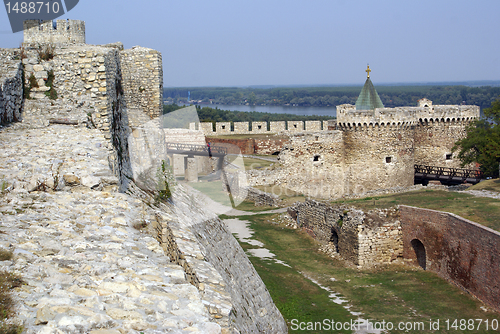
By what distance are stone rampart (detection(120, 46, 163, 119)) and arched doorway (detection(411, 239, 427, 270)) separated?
833cm

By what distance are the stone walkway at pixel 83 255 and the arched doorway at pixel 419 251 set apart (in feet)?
33.9

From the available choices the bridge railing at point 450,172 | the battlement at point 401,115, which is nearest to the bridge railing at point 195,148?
the battlement at point 401,115

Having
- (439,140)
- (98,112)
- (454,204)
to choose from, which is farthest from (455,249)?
(439,140)

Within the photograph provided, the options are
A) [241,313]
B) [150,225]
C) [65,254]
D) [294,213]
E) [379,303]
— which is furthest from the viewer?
[294,213]

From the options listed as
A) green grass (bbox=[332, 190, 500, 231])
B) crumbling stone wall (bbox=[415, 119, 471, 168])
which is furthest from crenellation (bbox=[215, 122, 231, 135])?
green grass (bbox=[332, 190, 500, 231])

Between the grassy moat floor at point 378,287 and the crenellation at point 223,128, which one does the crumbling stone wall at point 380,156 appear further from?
the crenellation at point 223,128

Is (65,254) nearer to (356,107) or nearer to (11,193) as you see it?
(11,193)

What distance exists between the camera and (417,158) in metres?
24.2

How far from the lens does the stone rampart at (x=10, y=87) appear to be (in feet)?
19.8

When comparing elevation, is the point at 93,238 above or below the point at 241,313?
above

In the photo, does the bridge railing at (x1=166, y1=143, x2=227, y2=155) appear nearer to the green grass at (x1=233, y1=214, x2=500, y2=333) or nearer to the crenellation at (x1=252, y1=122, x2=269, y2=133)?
the crenellation at (x1=252, y1=122, x2=269, y2=133)

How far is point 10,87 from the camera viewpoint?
20.3 ft

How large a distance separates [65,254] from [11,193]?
1.20 meters

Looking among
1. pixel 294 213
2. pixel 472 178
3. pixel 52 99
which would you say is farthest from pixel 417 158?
pixel 52 99
